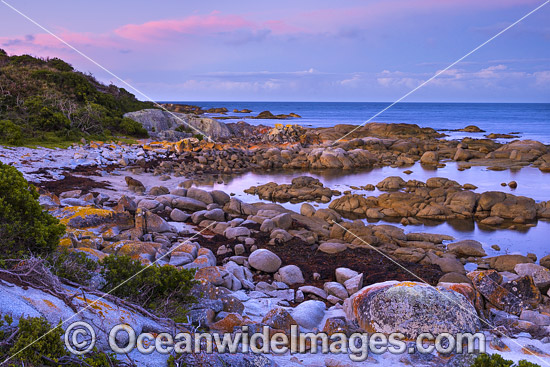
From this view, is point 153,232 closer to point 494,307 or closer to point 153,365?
point 153,365

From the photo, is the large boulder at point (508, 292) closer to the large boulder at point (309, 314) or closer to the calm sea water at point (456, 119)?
the large boulder at point (309, 314)

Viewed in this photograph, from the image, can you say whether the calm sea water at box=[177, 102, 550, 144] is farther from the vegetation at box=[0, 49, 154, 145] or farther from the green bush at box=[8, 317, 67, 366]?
the green bush at box=[8, 317, 67, 366]

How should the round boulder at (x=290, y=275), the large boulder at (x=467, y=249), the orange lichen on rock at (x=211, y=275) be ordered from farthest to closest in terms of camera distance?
the large boulder at (x=467, y=249), the round boulder at (x=290, y=275), the orange lichen on rock at (x=211, y=275)

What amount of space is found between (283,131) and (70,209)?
32.5 metres

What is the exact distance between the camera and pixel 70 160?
1914 centimetres

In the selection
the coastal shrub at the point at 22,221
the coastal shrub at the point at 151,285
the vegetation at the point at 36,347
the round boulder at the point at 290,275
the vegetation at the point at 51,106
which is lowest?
the round boulder at the point at 290,275

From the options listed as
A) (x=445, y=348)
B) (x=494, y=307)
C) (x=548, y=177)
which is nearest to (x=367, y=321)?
(x=445, y=348)

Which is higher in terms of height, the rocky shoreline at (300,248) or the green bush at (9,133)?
the green bush at (9,133)

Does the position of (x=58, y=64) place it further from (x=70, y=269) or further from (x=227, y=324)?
(x=227, y=324)

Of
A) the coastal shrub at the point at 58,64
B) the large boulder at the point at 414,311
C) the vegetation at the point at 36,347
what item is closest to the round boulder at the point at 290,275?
the large boulder at the point at 414,311

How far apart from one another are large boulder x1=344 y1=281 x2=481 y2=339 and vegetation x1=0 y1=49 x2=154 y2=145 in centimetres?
1851

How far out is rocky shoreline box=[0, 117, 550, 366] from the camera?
19.1 feet

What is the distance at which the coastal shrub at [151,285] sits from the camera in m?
5.12

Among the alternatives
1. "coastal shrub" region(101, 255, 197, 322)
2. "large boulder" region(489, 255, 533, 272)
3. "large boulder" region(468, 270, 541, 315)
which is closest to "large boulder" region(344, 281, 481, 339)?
"large boulder" region(468, 270, 541, 315)
